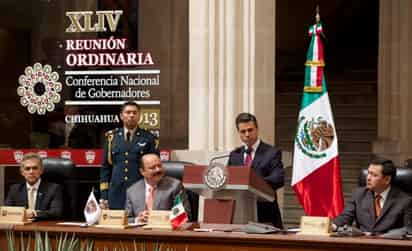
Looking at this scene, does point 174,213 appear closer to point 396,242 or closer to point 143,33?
point 396,242

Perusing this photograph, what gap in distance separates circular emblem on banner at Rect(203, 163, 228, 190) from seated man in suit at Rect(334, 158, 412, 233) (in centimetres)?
98

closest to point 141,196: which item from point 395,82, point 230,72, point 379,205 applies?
point 379,205

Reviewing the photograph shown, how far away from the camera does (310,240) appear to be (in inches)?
228

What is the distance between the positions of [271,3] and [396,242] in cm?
393

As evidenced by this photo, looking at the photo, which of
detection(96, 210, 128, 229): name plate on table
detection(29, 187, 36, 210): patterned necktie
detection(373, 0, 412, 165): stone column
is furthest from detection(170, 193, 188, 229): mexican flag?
detection(373, 0, 412, 165): stone column

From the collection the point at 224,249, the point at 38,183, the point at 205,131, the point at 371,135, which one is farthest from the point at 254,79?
the point at 371,135

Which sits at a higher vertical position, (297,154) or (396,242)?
(297,154)

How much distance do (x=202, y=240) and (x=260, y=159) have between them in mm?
1273

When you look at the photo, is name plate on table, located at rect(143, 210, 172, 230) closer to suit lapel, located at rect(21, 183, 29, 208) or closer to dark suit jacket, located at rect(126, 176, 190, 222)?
→ dark suit jacket, located at rect(126, 176, 190, 222)

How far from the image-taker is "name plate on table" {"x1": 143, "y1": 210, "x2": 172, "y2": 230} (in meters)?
6.42

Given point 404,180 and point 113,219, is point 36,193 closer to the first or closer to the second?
point 113,219

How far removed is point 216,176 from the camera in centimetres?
634

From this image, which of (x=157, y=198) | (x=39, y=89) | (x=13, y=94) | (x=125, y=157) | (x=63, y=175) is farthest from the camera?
(x=13, y=94)

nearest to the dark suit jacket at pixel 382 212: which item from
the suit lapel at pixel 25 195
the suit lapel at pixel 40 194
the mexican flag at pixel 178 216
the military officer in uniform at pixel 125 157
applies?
the mexican flag at pixel 178 216
